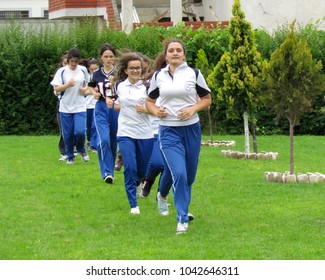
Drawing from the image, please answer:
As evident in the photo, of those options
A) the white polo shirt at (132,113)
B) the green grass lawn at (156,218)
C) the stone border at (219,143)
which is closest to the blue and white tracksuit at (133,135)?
the white polo shirt at (132,113)

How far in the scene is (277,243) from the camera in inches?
404

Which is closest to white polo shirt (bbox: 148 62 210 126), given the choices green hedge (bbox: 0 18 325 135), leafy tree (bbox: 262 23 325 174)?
leafy tree (bbox: 262 23 325 174)

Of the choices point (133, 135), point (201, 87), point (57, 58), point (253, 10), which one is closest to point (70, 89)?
point (133, 135)

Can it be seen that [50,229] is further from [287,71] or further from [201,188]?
[287,71]

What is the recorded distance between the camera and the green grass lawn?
32.7ft

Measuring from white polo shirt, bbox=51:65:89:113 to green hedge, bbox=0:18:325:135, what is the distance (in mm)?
8764

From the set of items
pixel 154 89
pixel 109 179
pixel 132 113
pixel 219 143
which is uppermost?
pixel 154 89

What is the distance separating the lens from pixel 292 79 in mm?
15461

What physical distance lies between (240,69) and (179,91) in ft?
27.8

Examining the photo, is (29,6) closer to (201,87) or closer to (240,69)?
(240,69)

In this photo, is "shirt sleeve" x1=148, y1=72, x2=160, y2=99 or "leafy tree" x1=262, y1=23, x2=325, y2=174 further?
"leafy tree" x1=262, y1=23, x2=325, y2=174

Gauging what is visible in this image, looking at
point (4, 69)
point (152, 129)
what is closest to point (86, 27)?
point (4, 69)

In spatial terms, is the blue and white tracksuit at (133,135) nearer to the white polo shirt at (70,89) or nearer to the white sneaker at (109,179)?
the white sneaker at (109,179)

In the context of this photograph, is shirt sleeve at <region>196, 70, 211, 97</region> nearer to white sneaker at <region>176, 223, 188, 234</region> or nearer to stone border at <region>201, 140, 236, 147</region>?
white sneaker at <region>176, 223, 188, 234</region>
